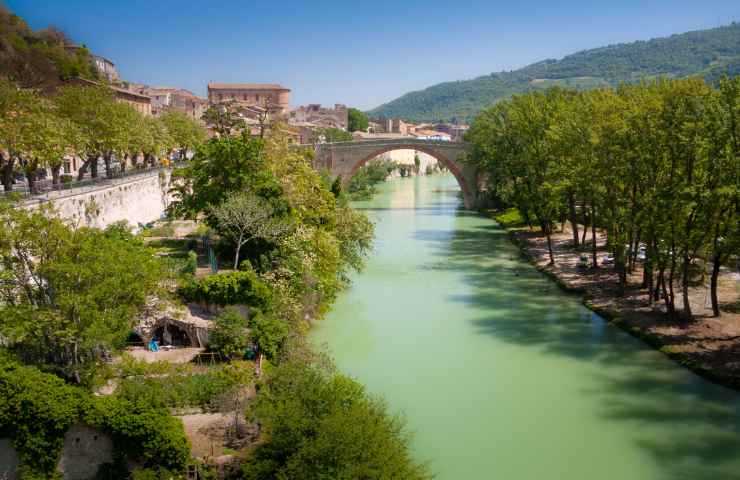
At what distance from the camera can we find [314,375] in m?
11.0

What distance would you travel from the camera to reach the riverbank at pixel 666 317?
49.8 ft

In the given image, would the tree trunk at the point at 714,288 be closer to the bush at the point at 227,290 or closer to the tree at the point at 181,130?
the bush at the point at 227,290

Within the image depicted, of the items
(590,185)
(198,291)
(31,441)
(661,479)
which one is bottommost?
(661,479)

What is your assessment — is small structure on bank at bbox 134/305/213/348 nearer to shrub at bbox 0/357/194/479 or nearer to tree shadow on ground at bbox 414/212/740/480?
shrub at bbox 0/357/194/479

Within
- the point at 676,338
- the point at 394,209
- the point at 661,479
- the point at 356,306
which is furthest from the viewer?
the point at 394,209

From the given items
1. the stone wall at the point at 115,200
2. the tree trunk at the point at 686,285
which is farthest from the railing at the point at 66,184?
the tree trunk at the point at 686,285

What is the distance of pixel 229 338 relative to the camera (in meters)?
13.4

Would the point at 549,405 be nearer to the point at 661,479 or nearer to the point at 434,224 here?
the point at 661,479

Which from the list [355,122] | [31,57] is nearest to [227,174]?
[31,57]

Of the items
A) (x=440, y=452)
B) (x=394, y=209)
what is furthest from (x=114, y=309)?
(x=394, y=209)

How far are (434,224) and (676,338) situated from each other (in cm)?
2279

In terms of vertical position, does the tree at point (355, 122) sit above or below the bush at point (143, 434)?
above

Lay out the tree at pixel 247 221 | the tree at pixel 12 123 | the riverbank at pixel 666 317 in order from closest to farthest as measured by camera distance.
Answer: the riverbank at pixel 666 317 → the tree at pixel 247 221 → the tree at pixel 12 123

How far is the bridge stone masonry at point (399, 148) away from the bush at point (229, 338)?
32.2m
